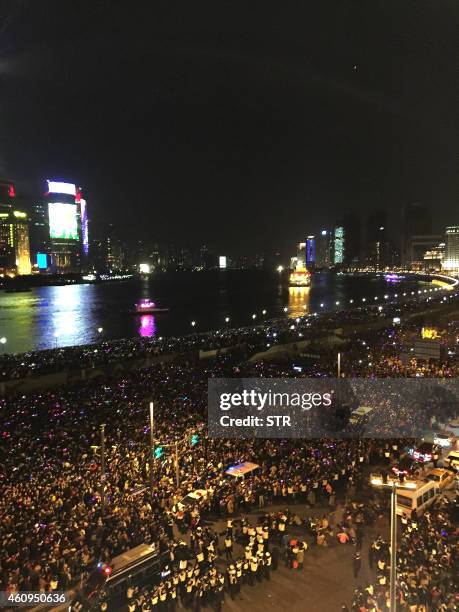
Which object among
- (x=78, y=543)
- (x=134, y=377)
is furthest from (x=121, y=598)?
(x=134, y=377)

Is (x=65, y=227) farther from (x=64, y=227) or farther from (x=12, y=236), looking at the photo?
(x=12, y=236)

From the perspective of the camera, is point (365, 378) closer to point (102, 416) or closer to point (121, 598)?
point (102, 416)

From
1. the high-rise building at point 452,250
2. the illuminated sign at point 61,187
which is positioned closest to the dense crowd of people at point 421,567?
Result: the illuminated sign at point 61,187

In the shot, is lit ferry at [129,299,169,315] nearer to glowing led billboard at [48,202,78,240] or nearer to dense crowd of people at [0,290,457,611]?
dense crowd of people at [0,290,457,611]

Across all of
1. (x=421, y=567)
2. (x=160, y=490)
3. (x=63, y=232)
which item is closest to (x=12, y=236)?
(x=63, y=232)

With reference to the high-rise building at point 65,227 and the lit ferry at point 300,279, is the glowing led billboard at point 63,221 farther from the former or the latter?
the lit ferry at point 300,279

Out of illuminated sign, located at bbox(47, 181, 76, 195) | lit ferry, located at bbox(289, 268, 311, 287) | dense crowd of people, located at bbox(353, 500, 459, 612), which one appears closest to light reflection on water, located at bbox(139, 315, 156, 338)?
dense crowd of people, located at bbox(353, 500, 459, 612)
